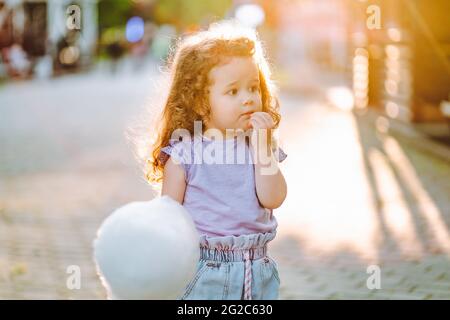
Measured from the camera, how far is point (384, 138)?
13.2 meters

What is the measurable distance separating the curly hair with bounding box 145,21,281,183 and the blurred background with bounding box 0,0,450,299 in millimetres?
336

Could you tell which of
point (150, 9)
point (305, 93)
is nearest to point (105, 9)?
point (150, 9)

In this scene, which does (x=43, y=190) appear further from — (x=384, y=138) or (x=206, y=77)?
Answer: (x=206, y=77)

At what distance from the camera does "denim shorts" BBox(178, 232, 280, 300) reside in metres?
3.10

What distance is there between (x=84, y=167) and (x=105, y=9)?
42825 mm

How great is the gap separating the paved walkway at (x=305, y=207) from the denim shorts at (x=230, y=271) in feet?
4.74

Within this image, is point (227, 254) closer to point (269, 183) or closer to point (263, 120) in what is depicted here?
point (269, 183)

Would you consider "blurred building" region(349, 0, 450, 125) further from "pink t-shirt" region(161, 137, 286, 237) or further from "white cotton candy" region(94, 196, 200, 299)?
"white cotton candy" region(94, 196, 200, 299)

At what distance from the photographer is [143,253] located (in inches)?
95.5

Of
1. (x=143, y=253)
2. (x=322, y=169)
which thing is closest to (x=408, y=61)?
(x=322, y=169)

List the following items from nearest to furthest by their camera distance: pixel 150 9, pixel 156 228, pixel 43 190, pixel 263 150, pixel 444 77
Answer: pixel 156 228
pixel 263 150
pixel 43 190
pixel 444 77
pixel 150 9

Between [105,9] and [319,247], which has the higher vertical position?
[105,9]

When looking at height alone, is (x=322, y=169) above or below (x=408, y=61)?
below

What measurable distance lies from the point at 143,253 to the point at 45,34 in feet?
111
